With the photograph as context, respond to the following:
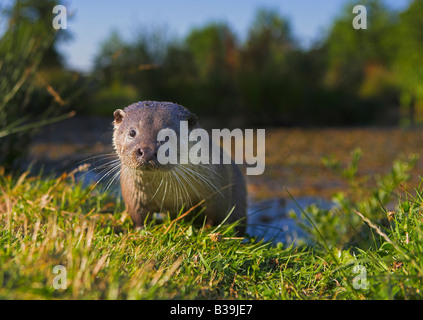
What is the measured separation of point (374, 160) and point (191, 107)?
7.96 m

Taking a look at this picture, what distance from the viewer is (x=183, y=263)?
2.10m

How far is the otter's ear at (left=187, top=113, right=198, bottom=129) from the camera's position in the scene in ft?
8.18

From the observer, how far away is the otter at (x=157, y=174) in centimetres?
222

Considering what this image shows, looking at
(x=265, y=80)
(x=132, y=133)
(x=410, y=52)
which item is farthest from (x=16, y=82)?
(x=410, y=52)

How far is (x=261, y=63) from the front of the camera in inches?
806

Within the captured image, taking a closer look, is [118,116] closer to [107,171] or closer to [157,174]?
[157,174]

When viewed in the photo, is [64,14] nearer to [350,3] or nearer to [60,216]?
[60,216]

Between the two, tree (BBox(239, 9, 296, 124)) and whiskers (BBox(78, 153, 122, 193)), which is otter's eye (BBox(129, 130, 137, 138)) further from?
tree (BBox(239, 9, 296, 124))

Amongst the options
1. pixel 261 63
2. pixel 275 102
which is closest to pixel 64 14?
pixel 275 102

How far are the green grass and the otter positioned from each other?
0.14m

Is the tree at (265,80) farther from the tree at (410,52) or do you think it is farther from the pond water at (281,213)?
the tree at (410,52)

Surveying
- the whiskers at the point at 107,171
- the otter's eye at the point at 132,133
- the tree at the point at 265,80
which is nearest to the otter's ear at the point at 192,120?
the otter's eye at the point at 132,133

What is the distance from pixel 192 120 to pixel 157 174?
40cm

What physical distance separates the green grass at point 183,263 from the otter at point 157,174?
0.14 meters
